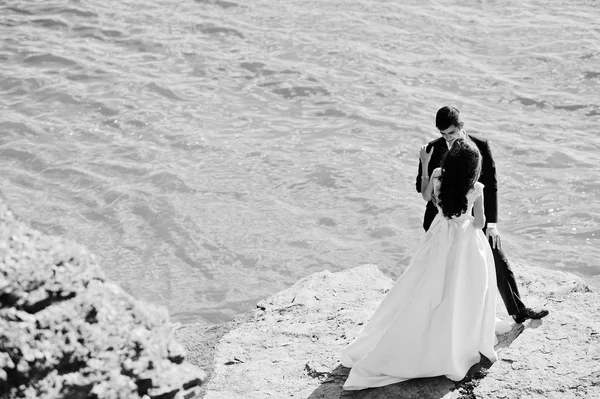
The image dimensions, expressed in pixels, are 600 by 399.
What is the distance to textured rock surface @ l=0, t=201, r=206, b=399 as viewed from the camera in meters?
4.68

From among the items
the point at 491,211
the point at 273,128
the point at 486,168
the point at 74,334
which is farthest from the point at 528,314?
the point at 273,128

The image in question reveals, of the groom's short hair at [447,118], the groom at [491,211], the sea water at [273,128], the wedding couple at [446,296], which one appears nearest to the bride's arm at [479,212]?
the wedding couple at [446,296]

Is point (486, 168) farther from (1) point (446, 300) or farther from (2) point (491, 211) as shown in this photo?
(1) point (446, 300)

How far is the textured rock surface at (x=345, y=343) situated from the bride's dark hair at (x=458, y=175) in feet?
4.31

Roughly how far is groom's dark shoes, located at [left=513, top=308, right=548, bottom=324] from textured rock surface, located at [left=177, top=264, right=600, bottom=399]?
75 millimetres

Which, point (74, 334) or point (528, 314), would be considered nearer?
point (74, 334)

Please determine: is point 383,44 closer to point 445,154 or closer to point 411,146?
point 411,146

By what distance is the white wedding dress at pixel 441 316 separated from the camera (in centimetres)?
656

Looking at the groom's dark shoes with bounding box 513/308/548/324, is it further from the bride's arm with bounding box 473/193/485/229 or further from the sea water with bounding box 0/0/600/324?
the sea water with bounding box 0/0/600/324

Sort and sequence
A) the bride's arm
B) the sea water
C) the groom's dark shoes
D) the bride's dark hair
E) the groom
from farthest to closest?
1. the sea water
2. the groom's dark shoes
3. the groom
4. the bride's arm
5. the bride's dark hair

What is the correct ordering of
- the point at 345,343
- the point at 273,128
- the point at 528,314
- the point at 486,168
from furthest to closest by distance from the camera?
the point at 273,128
the point at 345,343
the point at 528,314
the point at 486,168

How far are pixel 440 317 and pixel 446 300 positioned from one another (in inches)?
5.5

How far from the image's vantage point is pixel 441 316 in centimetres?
657

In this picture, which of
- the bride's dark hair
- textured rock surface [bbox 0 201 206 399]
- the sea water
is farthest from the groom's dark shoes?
the sea water
